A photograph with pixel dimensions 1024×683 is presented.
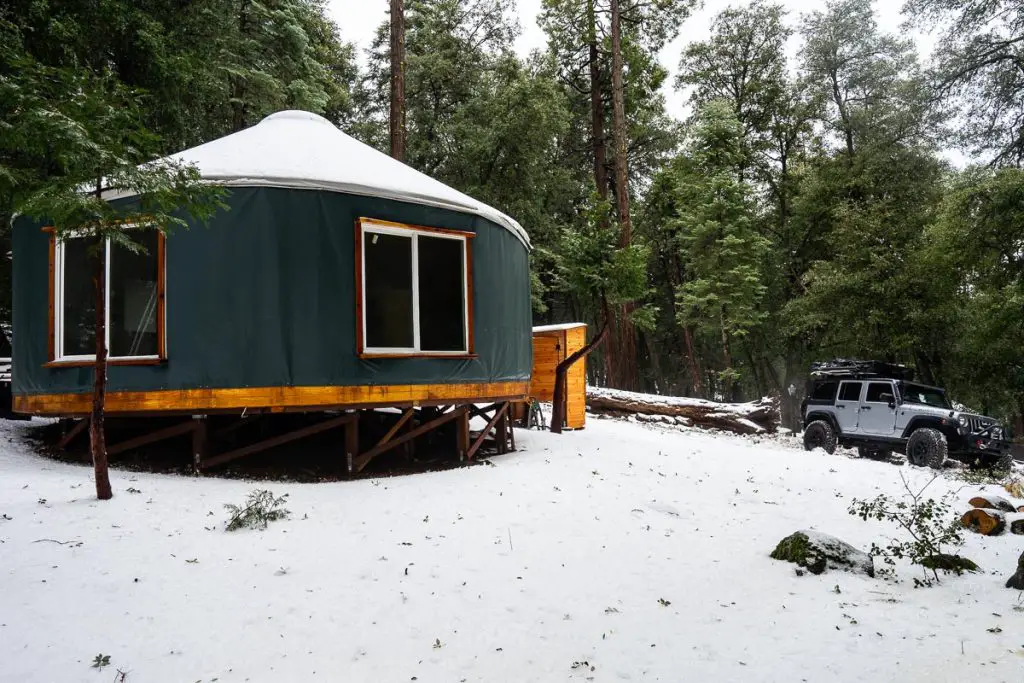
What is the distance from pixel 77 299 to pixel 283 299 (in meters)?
2.28

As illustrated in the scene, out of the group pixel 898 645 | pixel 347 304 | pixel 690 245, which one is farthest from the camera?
pixel 690 245

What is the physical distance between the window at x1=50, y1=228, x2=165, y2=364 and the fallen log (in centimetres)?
853

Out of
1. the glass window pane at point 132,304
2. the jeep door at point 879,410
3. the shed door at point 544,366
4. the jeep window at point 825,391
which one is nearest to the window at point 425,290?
the glass window pane at point 132,304

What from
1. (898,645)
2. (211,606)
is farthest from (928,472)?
(211,606)

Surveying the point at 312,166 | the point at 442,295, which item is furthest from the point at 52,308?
the point at 442,295

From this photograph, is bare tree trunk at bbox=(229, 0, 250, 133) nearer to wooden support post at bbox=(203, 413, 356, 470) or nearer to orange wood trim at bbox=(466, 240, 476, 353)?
orange wood trim at bbox=(466, 240, 476, 353)

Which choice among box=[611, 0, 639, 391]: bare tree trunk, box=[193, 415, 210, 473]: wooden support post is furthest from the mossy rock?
box=[611, 0, 639, 391]: bare tree trunk

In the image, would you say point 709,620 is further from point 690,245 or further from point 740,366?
point 740,366

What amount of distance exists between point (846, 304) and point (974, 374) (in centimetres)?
367

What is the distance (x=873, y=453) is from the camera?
12328mm

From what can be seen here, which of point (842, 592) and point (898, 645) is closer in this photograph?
point (898, 645)

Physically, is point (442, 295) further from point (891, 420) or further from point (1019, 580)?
point (891, 420)

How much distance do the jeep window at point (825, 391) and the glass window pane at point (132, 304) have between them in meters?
10.8

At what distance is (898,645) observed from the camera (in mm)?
3520
